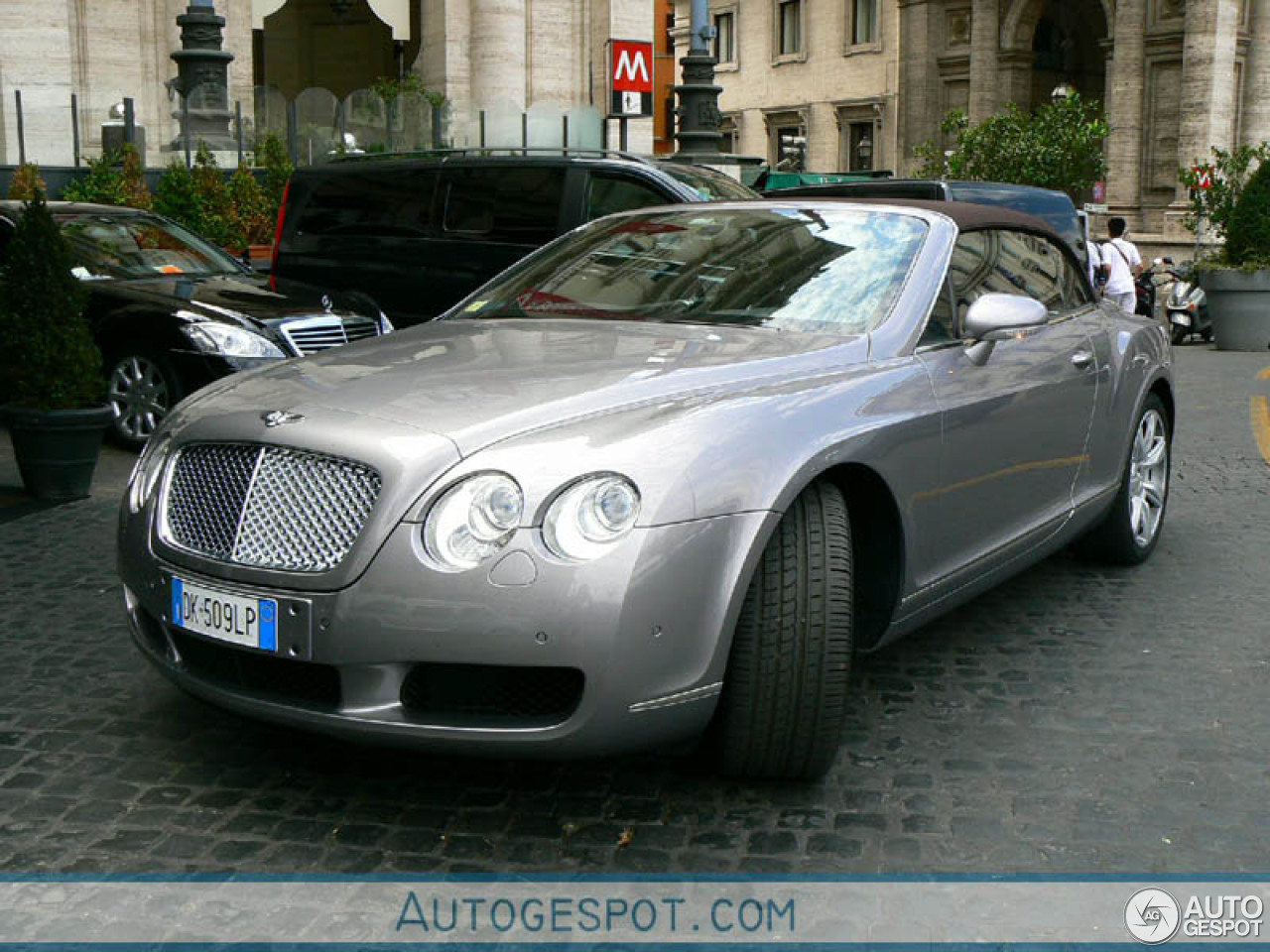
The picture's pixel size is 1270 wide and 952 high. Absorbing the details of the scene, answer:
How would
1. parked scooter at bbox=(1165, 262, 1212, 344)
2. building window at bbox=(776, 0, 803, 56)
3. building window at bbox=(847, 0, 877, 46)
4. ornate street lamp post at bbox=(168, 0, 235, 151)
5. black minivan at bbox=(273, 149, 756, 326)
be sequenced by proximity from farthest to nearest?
building window at bbox=(776, 0, 803, 56) → building window at bbox=(847, 0, 877, 46) → parked scooter at bbox=(1165, 262, 1212, 344) → ornate street lamp post at bbox=(168, 0, 235, 151) → black minivan at bbox=(273, 149, 756, 326)

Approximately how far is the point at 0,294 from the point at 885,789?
5851 mm

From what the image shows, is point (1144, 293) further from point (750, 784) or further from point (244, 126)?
point (750, 784)

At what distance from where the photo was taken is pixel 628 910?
3361 millimetres

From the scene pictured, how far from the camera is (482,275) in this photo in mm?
11320

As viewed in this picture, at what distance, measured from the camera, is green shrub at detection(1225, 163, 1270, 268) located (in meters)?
19.6

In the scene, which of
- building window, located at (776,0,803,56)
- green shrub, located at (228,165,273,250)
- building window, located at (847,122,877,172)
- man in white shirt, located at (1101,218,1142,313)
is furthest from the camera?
building window, located at (776,0,803,56)

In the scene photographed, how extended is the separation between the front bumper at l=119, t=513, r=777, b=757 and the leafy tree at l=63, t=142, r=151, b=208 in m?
13.9

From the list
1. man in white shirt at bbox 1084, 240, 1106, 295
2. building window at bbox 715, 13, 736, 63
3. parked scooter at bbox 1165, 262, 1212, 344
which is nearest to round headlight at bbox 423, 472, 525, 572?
man in white shirt at bbox 1084, 240, 1106, 295

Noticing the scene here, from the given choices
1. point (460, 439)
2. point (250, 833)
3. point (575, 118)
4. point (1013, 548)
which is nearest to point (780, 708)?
point (460, 439)

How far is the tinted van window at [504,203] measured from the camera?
11.2m

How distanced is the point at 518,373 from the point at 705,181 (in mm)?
7589

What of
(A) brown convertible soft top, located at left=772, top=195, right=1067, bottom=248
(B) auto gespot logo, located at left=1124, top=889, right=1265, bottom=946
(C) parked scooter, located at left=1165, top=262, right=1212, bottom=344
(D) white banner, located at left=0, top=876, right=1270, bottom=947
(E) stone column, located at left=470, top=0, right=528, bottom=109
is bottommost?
(B) auto gespot logo, located at left=1124, top=889, right=1265, bottom=946

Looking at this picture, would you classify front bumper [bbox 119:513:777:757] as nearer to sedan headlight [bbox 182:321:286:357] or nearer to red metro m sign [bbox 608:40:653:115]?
sedan headlight [bbox 182:321:286:357]

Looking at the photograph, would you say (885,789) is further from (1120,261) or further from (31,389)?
(1120,261)
